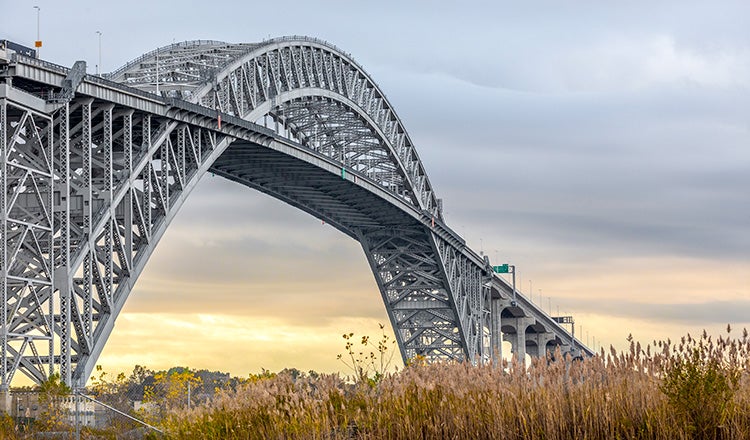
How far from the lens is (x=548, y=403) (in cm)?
1231

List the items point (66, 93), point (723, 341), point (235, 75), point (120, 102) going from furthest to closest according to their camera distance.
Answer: point (235, 75) → point (120, 102) → point (66, 93) → point (723, 341)

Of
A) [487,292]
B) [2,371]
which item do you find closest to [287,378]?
[2,371]

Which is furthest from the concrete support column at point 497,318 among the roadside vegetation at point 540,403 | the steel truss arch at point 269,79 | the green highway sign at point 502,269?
the roadside vegetation at point 540,403

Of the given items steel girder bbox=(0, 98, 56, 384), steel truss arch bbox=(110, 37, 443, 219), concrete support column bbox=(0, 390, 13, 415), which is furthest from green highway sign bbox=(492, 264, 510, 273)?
concrete support column bbox=(0, 390, 13, 415)

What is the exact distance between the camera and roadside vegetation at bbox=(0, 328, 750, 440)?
12133mm

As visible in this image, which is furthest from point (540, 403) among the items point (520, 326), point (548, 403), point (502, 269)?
point (520, 326)

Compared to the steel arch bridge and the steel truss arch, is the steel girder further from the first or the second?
the steel truss arch

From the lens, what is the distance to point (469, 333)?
90.9 meters

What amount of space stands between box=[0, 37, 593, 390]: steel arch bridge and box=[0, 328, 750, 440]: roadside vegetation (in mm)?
1654

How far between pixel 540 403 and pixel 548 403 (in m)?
0.35

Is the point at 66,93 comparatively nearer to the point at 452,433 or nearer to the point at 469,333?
the point at 452,433

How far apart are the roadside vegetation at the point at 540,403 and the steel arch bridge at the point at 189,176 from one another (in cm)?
165

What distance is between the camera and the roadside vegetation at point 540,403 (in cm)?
1213

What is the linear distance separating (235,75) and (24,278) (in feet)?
83.1
